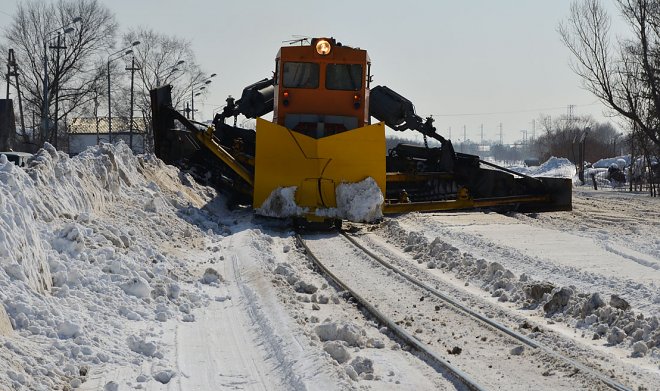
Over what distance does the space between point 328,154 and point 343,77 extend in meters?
2.64

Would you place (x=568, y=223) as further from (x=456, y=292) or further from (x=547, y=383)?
(x=547, y=383)

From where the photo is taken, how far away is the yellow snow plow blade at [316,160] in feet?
61.2

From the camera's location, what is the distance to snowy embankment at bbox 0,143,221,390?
7.65m

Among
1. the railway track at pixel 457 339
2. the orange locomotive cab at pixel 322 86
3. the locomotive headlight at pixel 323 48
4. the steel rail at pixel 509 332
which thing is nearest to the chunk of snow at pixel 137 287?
the railway track at pixel 457 339

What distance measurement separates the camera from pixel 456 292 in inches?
472

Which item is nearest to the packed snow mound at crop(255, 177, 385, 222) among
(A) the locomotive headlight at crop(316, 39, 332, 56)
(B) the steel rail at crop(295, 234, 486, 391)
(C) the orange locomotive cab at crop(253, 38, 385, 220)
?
(C) the orange locomotive cab at crop(253, 38, 385, 220)

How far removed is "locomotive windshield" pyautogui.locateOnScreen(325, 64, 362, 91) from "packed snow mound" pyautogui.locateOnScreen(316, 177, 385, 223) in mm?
2680

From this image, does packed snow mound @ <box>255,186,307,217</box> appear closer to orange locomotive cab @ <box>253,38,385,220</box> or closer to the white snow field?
orange locomotive cab @ <box>253,38,385,220</box>

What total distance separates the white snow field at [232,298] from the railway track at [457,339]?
3.1 inches

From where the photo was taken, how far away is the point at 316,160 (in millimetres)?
18672

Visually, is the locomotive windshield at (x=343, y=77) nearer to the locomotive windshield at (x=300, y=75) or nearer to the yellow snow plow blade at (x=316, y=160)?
the locomotive windshield at (x=300, y=75)

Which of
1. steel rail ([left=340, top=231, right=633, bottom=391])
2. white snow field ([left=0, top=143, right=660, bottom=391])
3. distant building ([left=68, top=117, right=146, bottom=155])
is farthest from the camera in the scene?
distant building ([left=68, top=117, right=146, bottom=155])

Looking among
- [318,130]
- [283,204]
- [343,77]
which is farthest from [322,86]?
[283,204]

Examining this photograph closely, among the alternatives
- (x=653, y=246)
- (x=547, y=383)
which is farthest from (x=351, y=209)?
(x=547, y=383)
